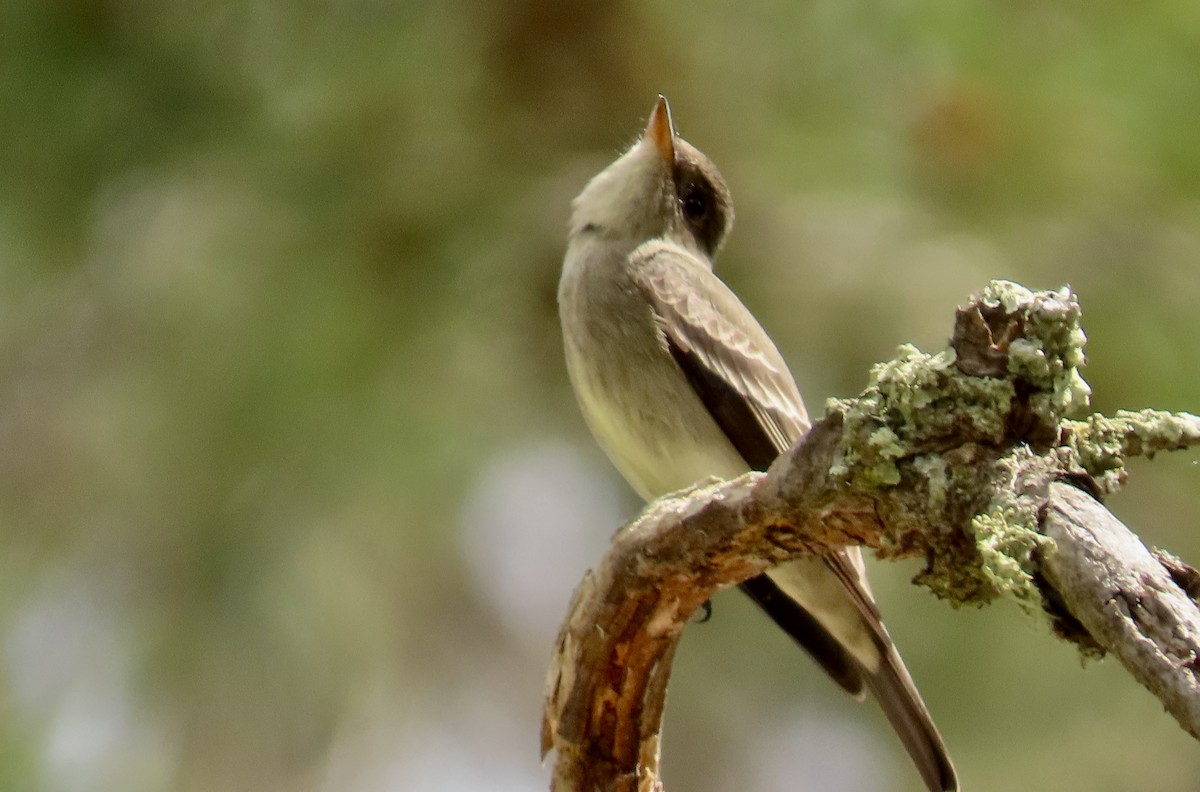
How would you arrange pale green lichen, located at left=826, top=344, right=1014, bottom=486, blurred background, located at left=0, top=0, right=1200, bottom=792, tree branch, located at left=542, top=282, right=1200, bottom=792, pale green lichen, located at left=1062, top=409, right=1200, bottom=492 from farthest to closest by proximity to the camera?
blurred background, located at left=0, top=0, right=1200, bottom=792, pale green lichen, located at left=826, top=344, right=1014, bottom=486, pale green lichen, located at left=1062, top=409, right=1200, bottom=492, tree branch, located at left=542, top=282, right=1200, bottom=792

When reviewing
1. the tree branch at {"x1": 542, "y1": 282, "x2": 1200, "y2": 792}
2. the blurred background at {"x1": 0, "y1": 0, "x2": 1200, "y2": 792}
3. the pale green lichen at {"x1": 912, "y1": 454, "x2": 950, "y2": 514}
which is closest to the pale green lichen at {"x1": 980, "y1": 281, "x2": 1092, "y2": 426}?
the tree branch at {"x1": 542, "y1": 282, "x2": 1200, "y2": 792}

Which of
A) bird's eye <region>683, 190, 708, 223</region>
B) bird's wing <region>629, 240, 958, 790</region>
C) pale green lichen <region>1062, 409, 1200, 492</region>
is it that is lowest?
pale green lichen <region>1062, 409, 1200, 492</region>

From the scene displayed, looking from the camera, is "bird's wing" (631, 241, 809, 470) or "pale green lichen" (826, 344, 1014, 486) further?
"bird's wing" (631, 241, 809, 470)

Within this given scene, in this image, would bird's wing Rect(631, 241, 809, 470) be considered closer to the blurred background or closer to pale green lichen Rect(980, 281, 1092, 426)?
the blurred background

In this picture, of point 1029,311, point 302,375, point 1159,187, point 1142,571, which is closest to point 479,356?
point 302,375

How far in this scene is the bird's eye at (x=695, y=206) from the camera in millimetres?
3441

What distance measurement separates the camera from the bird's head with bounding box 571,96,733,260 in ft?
10.5

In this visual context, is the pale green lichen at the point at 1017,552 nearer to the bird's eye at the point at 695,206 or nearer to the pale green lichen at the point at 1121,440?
the pale green lichen at the point at 1121,440

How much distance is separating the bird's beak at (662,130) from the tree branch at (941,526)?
1.10 metres

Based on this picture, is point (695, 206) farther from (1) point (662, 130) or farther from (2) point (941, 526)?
(2) point (941, 526)

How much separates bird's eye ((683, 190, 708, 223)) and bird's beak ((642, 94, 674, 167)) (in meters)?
0.20

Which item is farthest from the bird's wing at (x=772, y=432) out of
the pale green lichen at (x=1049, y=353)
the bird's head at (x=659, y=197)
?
the pale green lichen at (x=1049, y=353)

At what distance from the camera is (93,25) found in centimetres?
258

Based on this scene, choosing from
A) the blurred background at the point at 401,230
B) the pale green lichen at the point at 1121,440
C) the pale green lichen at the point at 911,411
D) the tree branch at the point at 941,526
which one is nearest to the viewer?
the tree branch at the point at 941,526
